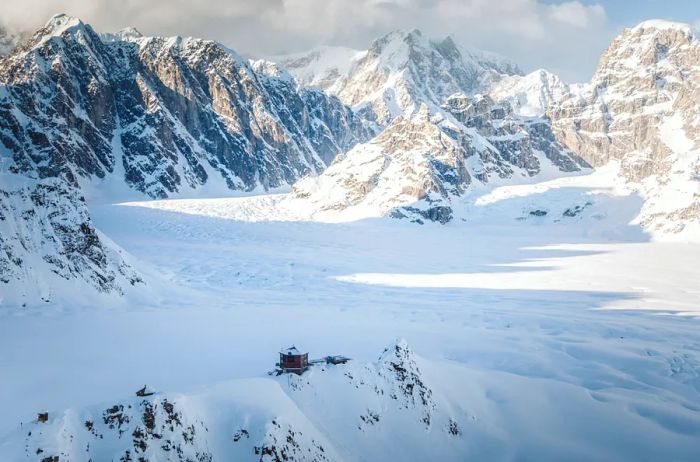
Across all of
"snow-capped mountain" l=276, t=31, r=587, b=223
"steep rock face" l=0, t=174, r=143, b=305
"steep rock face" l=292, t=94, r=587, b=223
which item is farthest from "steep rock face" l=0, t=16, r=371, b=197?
"steep rock face" l=0, t=174, r=143, b=305

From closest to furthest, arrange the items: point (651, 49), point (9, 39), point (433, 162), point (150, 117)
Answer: point (433, 162) < point (150, 117) < point (651, 49) < point (9, 39)

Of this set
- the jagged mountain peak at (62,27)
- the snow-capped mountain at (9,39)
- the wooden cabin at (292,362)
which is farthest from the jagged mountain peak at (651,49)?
the snow-capped mountain at (9,39)

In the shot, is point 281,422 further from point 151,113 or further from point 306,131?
point 306,131

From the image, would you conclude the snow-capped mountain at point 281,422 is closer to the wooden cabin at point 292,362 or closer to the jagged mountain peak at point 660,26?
the wooden cabin at point 292,362

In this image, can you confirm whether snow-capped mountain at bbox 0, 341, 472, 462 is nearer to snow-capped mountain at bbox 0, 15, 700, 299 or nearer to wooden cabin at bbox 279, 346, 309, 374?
wooden cabin at bbox 279, 346, 309, 374

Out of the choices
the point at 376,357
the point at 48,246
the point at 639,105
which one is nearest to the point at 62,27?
the point at 48,246

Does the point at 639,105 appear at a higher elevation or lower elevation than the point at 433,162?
higher
